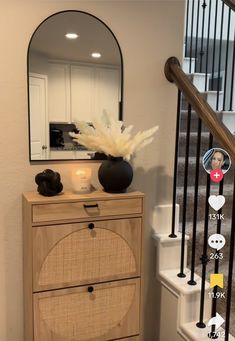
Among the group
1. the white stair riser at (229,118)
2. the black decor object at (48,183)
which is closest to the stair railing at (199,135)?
the black decor object at (48,183)

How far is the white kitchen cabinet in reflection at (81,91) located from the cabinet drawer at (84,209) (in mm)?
484

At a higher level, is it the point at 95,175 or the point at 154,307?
the point at 95,175

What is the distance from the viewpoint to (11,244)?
182 cm

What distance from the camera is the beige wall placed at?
5.67 ft

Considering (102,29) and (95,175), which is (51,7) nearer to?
(102,29)

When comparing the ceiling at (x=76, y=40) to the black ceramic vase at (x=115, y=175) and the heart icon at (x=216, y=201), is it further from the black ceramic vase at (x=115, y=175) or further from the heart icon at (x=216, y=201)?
the heart icon at (x=216, y=201)

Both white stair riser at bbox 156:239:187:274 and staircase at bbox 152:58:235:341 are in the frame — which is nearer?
staircase at bbox 152:58:235:341

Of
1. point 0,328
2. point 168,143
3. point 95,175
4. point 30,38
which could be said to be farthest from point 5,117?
point 0,328

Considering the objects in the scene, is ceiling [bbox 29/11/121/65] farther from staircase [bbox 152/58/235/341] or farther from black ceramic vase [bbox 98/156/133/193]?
staircase [bbox 152/58/235/341]

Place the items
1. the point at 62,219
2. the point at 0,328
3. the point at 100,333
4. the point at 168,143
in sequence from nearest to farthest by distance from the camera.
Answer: the point at 62,219 < the point at 100,333 < the point at 0,328 < the point at 168,143

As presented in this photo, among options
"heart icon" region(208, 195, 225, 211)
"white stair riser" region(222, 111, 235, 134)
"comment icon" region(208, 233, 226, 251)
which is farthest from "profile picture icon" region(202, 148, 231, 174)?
"white stair riser" region(222, 111, 235, 134)

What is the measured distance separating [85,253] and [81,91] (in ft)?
2.84

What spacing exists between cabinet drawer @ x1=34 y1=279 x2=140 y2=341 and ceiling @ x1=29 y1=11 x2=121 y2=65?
3.97 feet

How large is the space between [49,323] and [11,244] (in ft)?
1.51
